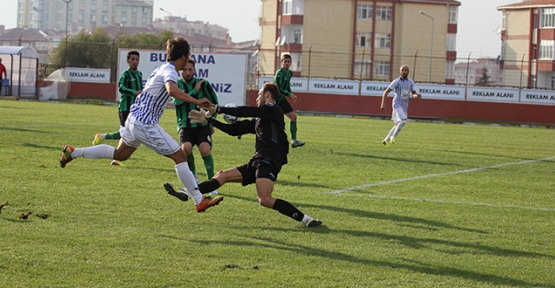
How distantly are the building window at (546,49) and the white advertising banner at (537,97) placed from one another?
4481cm

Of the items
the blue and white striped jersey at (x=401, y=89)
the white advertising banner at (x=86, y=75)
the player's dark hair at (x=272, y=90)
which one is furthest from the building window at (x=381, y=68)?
the player's dark hair at (x=272, y=90)

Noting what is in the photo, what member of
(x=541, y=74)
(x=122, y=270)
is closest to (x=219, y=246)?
(x=122, y=270)

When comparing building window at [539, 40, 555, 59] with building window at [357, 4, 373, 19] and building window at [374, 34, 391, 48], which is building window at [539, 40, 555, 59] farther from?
building window at [357, 4, 373, 19]

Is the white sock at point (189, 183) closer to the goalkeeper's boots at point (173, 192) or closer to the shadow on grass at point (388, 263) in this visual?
the goalkeeper's boots at point (173, 192)

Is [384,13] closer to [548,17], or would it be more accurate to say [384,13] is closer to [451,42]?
[451,42]

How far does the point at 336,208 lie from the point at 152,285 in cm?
414

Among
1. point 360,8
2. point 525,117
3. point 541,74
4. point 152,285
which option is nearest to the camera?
point 152,285

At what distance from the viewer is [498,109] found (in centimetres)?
3909

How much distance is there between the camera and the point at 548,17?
83.2 metres

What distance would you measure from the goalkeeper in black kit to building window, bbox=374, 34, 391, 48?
76.3 meters

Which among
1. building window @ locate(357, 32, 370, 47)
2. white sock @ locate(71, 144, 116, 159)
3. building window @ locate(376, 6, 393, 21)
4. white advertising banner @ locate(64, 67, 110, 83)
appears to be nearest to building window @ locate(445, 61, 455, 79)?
building window @ locate(376, 6, 393, 21)

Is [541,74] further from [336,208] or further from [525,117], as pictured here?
[336,208]

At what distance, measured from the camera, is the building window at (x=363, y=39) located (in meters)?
82.8

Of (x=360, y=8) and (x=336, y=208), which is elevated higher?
(x=360, y=8)
